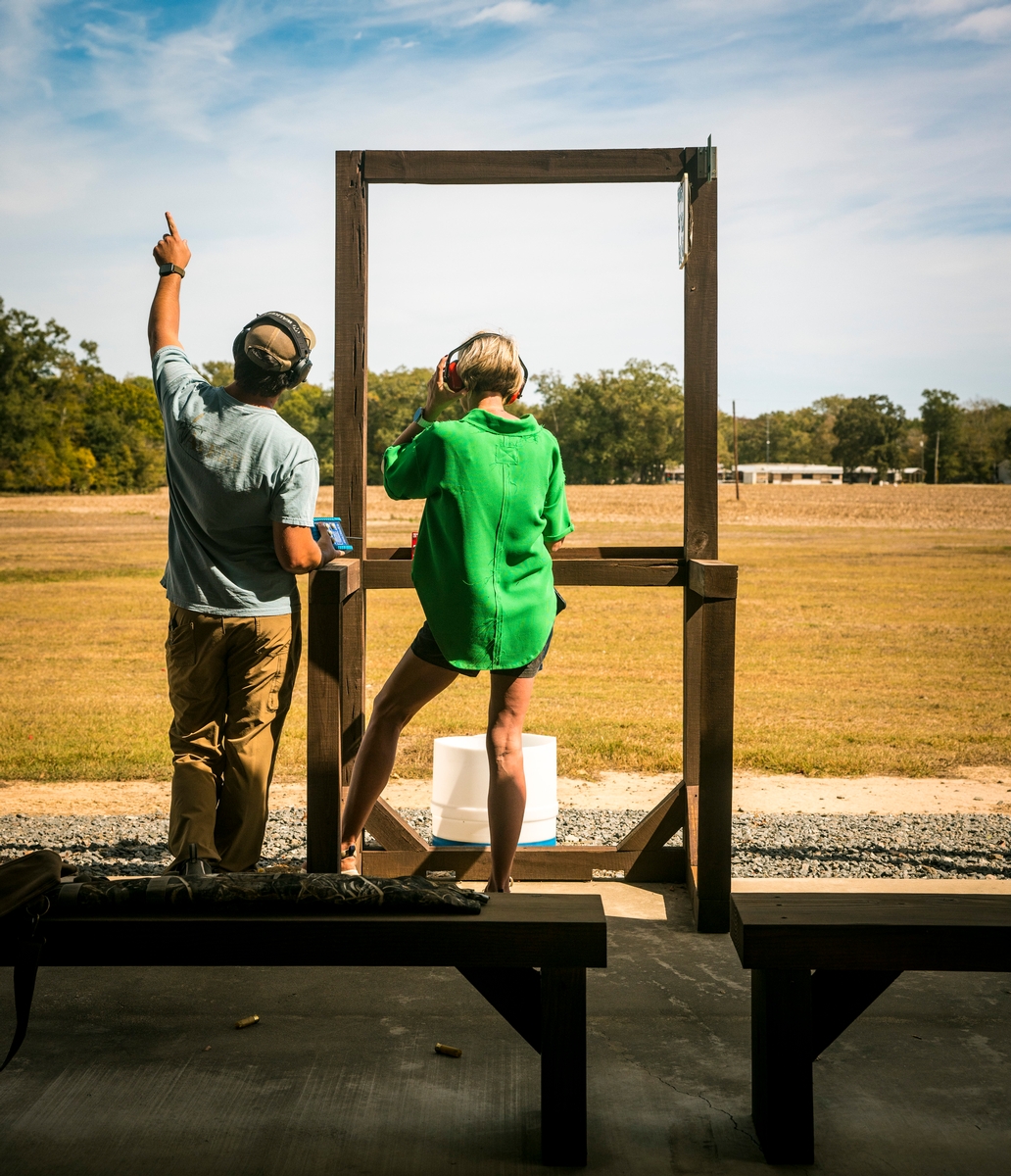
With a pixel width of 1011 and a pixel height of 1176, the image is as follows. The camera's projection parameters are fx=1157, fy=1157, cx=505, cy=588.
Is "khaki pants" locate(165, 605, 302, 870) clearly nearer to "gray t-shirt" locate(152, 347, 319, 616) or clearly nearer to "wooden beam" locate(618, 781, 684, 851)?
"gray t-shirt" locate(152, 347, 319, 616)

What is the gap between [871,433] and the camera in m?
49.6

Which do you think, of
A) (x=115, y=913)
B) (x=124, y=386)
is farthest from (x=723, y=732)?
(x=124, y=386)

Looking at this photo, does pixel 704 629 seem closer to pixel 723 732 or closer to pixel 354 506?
pixel 723 732

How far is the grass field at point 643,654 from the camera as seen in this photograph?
27.9 feet

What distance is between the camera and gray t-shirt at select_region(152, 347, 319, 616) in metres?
2.74

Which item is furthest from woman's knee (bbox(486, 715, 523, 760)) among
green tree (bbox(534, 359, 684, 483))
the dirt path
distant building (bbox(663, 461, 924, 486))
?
distant building (bbox(663, 461, 924, 486))

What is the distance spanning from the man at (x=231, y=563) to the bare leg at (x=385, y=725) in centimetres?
26

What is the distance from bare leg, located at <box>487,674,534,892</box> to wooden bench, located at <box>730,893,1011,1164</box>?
95 centimetres

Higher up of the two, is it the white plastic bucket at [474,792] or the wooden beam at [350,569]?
the wooden beam at [350,569]

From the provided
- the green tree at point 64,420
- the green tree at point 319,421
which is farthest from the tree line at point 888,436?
the green tree at point 319,421

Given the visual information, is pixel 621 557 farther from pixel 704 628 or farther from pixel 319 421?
pixel 319 421

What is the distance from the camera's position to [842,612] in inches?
756

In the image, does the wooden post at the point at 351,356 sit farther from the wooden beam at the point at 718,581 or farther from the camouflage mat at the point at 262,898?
the camouflage mat at the point at 262,898

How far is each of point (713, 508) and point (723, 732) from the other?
796mm
